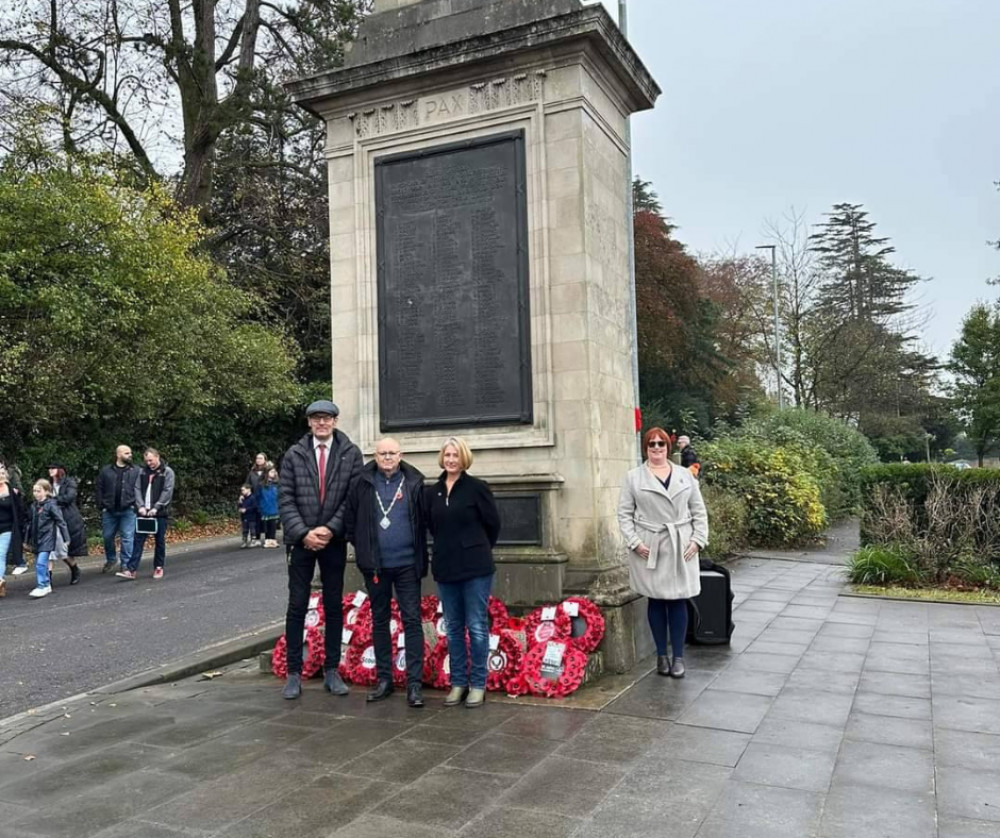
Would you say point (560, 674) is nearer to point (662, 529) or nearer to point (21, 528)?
point (662, 529)

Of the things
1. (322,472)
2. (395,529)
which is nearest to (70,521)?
(322,472)

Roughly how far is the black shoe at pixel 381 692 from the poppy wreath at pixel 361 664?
0.29m

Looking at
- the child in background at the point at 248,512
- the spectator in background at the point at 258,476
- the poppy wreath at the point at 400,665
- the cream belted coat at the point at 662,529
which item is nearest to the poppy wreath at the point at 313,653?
the poppy wreath at the point at 400,665

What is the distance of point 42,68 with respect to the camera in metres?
23.6

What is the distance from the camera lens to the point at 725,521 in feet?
47.6

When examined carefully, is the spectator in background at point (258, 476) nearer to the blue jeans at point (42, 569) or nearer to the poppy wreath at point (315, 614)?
the blue jeans at point (42, 569)

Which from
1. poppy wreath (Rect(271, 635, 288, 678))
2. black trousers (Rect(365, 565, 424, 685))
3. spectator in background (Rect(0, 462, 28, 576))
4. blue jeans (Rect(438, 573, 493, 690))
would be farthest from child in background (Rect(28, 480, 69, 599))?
blue jeans (Rect(438, 573, 493, 690))

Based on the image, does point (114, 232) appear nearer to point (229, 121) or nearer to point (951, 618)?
point (229, 121)

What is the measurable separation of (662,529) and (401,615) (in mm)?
1941

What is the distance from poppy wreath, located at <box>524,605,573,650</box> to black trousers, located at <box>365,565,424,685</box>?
781 millimetres

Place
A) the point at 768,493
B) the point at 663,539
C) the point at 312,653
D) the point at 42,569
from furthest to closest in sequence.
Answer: the point at 768,493
the point at 42,569
the point at 312,653
the point at 663,539

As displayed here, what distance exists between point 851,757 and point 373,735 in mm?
2588

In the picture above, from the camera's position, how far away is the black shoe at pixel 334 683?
606 cm

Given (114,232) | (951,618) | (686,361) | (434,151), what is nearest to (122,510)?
(114,232)
